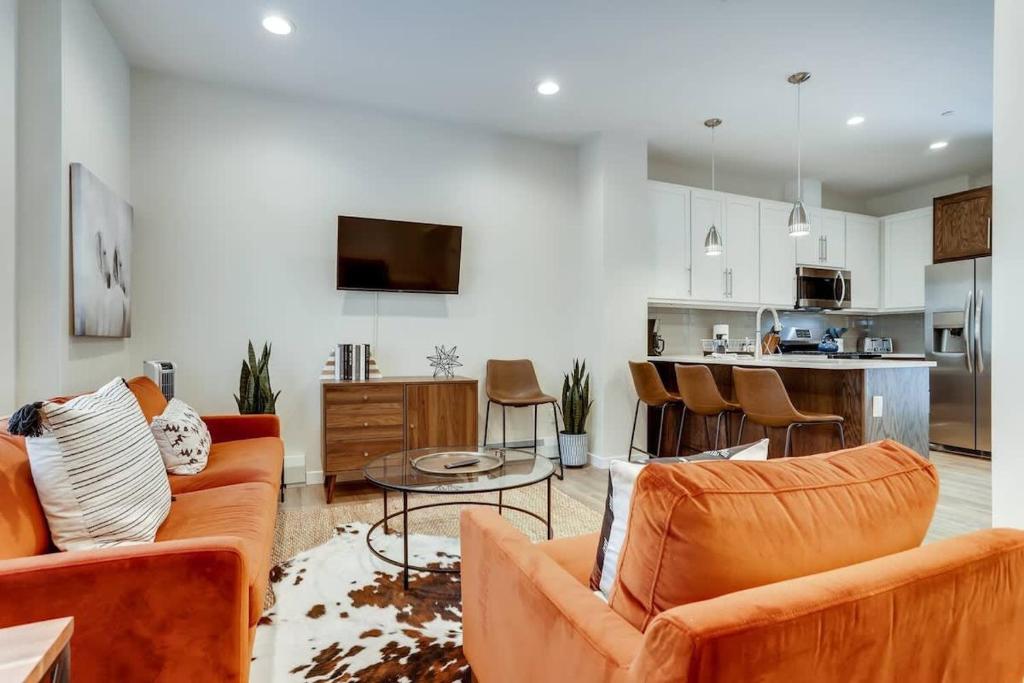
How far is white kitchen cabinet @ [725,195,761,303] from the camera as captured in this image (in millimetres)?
4965

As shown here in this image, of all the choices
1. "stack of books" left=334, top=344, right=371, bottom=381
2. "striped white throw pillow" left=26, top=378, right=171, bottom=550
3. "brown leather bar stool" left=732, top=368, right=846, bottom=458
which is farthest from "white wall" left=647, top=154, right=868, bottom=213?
"striped white throw pillow" left=26, top=378, right=171, bottom=550

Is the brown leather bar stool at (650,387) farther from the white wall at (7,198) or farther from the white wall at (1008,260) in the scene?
the white wall at (7,198)

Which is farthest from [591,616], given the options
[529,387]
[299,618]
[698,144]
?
[698,144]

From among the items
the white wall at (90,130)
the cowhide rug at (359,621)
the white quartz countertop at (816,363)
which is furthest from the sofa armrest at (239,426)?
the white quartz countertop at (816,363)

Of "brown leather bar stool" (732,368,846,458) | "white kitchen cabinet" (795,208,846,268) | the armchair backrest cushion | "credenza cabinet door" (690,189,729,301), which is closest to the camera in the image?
the armchair backrest cushion

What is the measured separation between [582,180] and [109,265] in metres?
3.48

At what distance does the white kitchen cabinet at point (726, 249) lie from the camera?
4.81 meters

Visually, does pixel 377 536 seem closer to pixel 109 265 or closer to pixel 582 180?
pixel 109 265

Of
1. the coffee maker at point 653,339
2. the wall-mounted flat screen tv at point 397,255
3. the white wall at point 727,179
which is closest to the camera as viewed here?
the wall-mounted flat screen tv at point 397,255

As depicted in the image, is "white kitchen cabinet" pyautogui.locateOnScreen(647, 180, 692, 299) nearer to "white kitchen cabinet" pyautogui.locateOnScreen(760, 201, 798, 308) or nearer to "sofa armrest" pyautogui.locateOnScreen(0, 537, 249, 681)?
"white kitchen cabinet" pyautogui.locateOnScreen(760, 201, 798, 308)

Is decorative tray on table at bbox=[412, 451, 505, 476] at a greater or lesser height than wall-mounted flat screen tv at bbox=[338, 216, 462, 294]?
lesser

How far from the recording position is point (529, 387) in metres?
4.31

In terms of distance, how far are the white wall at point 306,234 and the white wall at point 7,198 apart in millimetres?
1157

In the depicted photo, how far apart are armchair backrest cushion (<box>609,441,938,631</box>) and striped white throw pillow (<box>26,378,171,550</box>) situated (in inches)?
50.5
